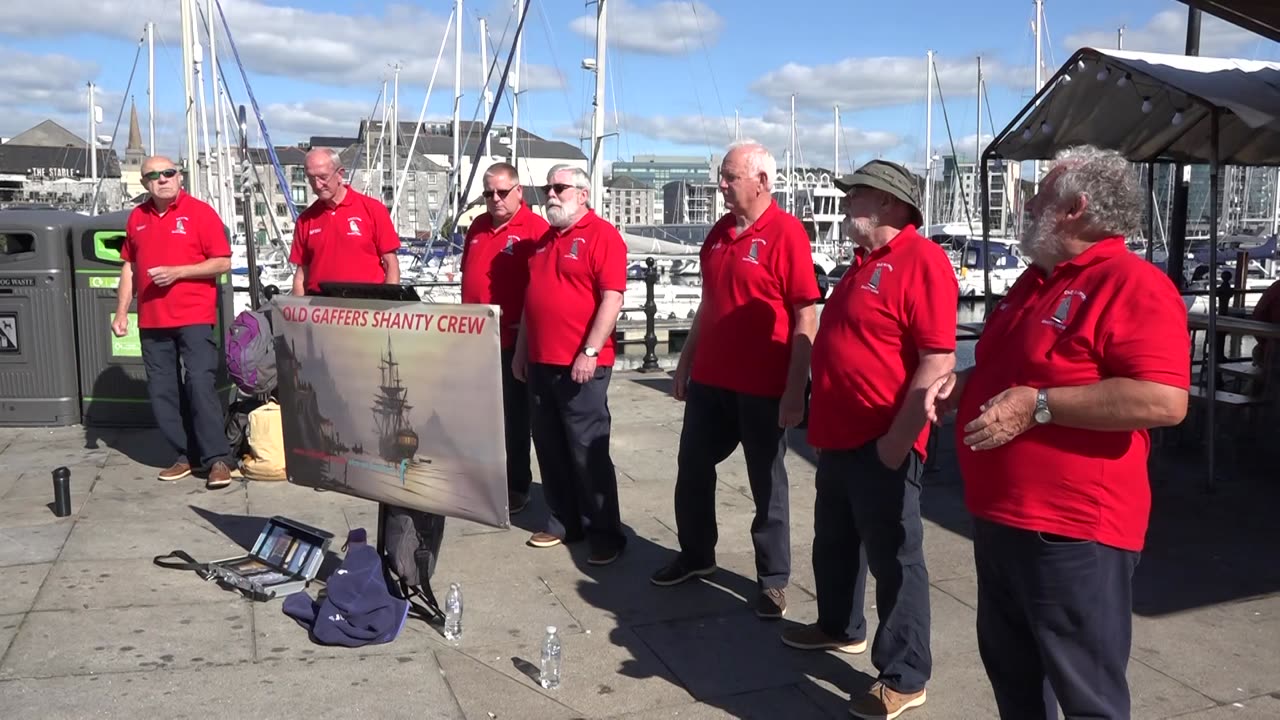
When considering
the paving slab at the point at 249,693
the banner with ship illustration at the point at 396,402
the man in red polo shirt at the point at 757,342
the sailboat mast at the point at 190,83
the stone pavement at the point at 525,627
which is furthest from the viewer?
the sailboat mast at the point at 190,83

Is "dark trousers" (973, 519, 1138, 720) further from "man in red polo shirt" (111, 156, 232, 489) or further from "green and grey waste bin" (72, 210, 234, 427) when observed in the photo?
"green and grey waste bin" (72, 210, 234, 427)

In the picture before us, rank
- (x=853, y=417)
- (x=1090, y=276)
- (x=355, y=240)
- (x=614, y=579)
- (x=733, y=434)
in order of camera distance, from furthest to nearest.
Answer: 1. (x=355, y=240)
2. (x=614, y=579)
3. (x=733, y=434)
4. (x=853, y=417)
5. (x=1090, y=276)

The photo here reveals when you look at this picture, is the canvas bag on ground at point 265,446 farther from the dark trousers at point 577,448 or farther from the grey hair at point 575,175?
the grey hair at point 575,175

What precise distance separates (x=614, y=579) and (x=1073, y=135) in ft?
18.1

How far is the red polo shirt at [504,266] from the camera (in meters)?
5.96

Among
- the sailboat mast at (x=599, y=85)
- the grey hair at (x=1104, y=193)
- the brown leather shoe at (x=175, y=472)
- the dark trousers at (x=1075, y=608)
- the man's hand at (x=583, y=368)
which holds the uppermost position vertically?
the sailboat mast at (x=599, y=85)

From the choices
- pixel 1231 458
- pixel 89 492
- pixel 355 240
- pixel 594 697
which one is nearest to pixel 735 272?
pixel 594 697

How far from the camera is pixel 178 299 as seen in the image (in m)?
6.73

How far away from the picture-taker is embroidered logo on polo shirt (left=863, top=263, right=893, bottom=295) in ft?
12.2

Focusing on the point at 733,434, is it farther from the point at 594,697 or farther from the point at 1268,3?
the point at 1268,3

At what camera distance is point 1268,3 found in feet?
19.0

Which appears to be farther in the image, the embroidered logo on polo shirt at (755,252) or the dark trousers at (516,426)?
the dark trousers at (516,426)

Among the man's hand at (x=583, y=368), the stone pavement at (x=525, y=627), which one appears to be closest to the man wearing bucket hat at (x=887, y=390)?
the stone pavement at (x=525, y=627)

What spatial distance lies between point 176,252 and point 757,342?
13.2 feet
